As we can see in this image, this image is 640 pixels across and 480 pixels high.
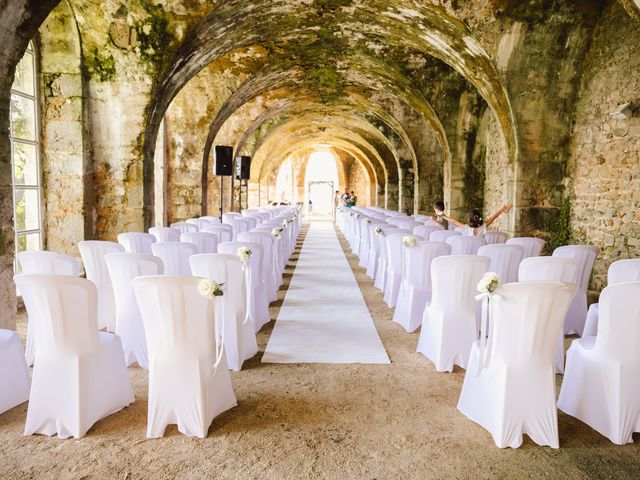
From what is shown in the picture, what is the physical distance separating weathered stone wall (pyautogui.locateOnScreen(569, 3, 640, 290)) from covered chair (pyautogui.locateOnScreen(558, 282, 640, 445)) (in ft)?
13.8

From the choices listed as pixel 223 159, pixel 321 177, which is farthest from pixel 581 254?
pixel 321 177

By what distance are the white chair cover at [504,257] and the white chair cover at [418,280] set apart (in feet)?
1.52

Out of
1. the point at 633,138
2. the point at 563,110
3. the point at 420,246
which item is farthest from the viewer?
the point at 563,110

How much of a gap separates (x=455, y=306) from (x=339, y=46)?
7.57 meters

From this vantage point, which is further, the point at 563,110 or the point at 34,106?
the point at 563,110

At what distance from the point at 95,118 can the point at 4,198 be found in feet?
11.8

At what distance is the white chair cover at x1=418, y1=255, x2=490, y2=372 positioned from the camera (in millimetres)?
3951

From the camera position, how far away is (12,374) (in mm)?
3217

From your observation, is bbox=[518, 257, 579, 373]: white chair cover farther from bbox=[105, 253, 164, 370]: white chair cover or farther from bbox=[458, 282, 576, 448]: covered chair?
bbox=[105, 253, 164, 370]: white chair cover

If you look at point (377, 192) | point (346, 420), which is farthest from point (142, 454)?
point (377, 192)

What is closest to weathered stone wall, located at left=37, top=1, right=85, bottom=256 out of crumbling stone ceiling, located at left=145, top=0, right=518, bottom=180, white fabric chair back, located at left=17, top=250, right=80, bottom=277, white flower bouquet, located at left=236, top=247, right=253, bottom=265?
crumbling stone ceiling, located at left=145, top=0, right=518, bottom=180

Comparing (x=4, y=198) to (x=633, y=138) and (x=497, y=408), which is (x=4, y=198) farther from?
(x=633, y=138)

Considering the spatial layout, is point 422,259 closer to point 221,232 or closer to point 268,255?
point 268,255

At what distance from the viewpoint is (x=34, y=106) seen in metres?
6.70
